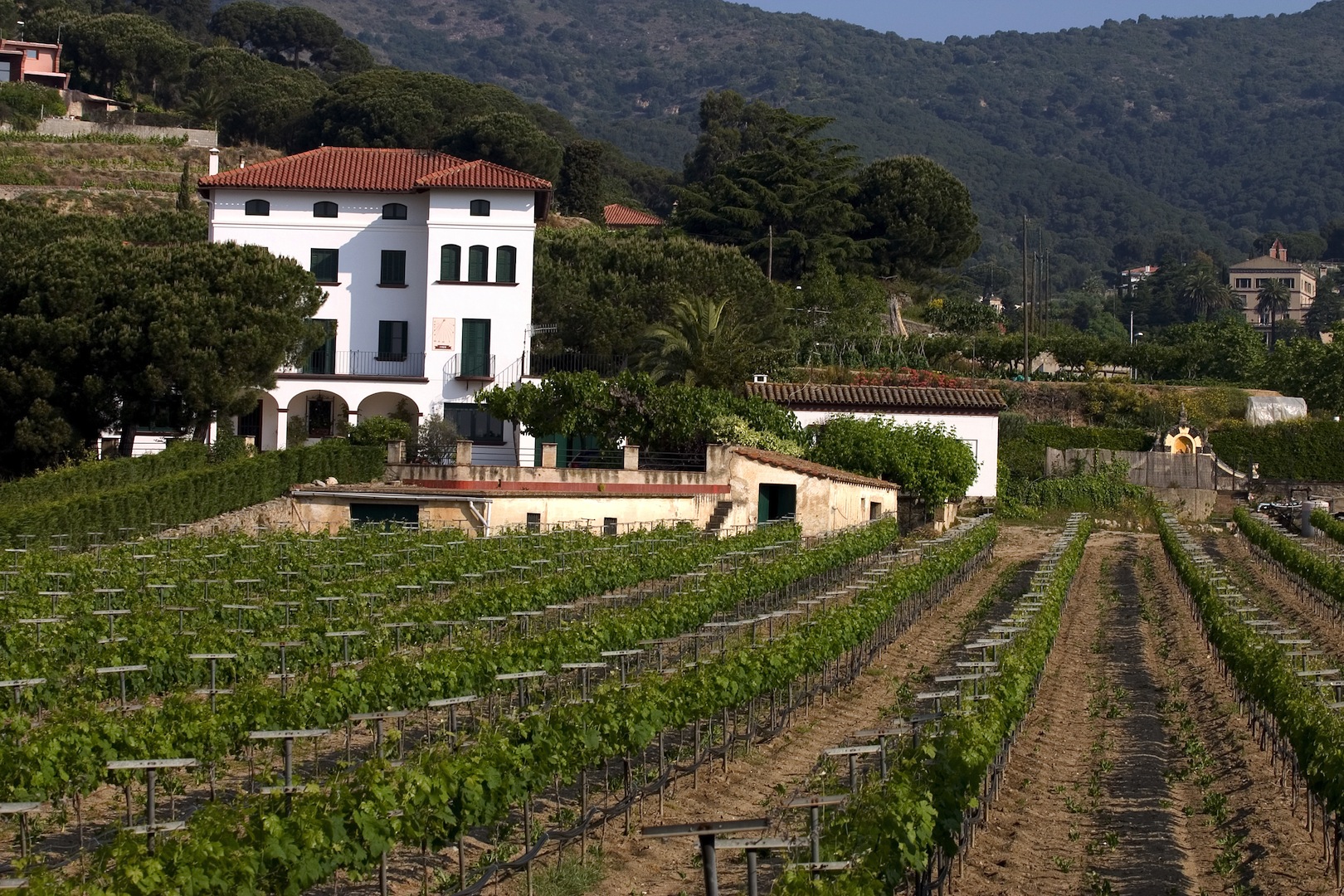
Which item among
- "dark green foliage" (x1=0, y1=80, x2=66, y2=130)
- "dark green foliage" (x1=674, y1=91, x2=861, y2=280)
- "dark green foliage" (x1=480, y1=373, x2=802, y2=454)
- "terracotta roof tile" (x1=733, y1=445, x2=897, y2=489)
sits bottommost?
"terracotta roof tile" (x1=733, y1=445, x2=897, y2=489)

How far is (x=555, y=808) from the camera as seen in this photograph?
51.1ft

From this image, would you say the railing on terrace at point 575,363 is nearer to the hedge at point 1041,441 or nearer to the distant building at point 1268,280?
the hedge at point 1041,441

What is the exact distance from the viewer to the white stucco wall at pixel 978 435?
163 feet

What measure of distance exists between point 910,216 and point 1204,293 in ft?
331

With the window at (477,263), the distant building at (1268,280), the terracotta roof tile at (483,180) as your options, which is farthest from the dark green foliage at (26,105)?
the distant building at (1268,280)

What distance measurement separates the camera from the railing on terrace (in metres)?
49.4

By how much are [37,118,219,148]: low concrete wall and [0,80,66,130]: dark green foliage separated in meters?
0.73

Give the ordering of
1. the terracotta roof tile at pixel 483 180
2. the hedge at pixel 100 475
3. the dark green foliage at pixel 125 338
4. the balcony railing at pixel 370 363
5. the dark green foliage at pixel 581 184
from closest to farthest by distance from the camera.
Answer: the hedge at pixel 100 475 < the dark green foliage at pixel 125 338 < the terracotta roof tile at pixel 483 180 < the balcony railing at pixel 370 363 < the dark green foliage at pixel 581 184

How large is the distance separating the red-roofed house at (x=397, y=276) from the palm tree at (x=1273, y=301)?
136602 millimetres

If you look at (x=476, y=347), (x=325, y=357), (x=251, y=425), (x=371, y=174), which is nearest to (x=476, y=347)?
(x=476, y=347)

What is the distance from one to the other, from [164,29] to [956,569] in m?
88.9

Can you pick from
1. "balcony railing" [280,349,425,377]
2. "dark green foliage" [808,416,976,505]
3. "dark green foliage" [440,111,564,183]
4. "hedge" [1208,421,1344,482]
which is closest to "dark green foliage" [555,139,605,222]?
"dark green foliage" [440,111,564,183]

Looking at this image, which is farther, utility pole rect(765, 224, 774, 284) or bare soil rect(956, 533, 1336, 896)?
utility pole rect(765, 224, 774, 284)

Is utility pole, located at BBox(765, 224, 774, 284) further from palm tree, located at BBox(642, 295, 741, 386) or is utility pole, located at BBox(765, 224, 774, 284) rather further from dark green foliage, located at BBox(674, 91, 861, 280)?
palm tree, located at BBox(642, 295, 741, 386)
